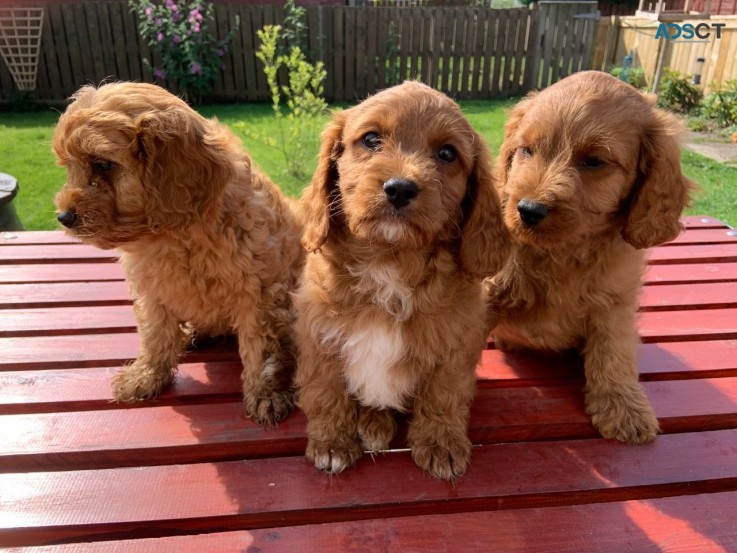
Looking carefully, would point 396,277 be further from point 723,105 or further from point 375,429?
point 723,105

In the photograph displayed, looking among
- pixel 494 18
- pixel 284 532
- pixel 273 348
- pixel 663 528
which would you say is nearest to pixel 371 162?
pixel 273 348

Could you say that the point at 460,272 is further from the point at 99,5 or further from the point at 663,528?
the point at 99,5

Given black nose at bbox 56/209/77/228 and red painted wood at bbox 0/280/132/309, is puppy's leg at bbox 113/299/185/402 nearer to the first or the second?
black nose at bbox 56/209/77/228

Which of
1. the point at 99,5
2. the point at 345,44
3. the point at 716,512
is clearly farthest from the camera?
the point at 345,44

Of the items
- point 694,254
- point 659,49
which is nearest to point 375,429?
point 694,254

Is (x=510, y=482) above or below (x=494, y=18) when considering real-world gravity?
below

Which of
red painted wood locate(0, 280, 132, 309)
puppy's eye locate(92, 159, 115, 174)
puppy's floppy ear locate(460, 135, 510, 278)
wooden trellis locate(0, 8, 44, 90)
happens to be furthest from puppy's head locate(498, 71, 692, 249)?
wooden trellis locate(0, 8, 44, 90)

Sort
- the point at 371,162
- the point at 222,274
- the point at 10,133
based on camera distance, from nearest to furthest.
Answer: the point at 371,162 → the point at 222,274 → the point at 10,133

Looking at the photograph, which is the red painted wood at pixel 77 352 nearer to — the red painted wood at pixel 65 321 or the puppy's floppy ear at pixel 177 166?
the red painted wood at pixel 65 321

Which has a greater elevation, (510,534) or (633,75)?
(633,75)
